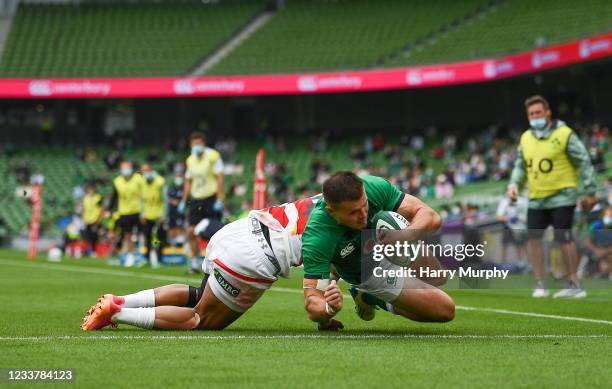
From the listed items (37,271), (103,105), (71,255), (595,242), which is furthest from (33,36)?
(595,242)

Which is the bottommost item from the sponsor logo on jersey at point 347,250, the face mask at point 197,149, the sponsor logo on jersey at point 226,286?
the sponsor logo on jersey at point 226,286

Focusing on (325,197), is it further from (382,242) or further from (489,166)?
(489,166)

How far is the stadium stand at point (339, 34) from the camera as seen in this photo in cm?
4062

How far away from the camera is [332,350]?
5.75 m

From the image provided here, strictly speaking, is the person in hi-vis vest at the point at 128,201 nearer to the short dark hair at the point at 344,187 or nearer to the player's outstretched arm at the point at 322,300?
the player's outstretched arm at the point at 322,300

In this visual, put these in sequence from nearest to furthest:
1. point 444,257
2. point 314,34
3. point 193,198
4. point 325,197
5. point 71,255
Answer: point 325,197
point 444,257
point 193,198
point 71,255
point 314,34

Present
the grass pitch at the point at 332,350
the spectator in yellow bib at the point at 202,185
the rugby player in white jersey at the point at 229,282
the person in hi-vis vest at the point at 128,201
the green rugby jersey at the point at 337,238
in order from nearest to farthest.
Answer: the grass pitch at the point at 332,350 < the green rugby jersey at the point at 337,238 < the rugby player in white jersey at the point at 229,282 < the spectator in yellow bib at the point at 202,185 < the person in hi-vis vest at the point at 128,201

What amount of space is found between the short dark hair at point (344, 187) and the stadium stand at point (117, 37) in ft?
122

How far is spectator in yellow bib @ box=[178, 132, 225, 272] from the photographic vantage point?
52.2 feet

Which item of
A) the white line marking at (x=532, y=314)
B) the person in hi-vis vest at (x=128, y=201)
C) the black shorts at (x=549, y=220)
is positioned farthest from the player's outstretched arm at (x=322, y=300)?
the person in hi-vis vest at (x=128, y=201)

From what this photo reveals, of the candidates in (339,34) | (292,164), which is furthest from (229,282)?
(339,34)

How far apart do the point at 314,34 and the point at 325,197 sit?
125 ft

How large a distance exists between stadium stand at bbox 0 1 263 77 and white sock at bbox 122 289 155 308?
35853 mm

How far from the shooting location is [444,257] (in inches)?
267
